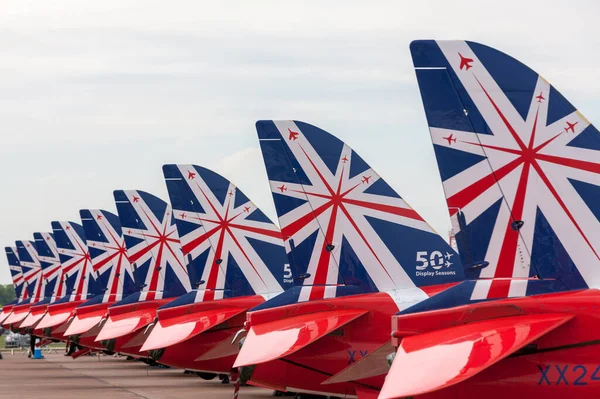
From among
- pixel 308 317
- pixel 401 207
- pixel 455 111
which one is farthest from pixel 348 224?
pixel 455 111

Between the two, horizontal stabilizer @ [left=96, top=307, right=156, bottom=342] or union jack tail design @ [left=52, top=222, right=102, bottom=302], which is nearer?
horizontal stabilizer @ [left=96, top=307, right=156, bottom=342]

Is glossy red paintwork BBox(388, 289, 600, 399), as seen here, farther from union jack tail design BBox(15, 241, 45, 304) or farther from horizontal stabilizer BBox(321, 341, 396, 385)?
union jack tail design BBox(15, 241, 45, 304)

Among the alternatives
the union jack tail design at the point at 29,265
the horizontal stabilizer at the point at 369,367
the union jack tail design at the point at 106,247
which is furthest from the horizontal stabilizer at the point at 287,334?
the union jack tail design at the point at 29,265

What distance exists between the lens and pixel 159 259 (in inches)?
1323

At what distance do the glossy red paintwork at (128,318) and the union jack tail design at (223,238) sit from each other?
11.6 feet

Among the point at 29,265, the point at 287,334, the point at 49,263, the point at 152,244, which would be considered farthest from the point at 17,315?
the point at 287,334

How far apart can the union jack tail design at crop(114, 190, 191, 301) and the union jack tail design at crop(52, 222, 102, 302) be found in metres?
15.2

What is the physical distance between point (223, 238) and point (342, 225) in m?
8.07

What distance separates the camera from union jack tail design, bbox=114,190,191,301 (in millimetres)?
33125

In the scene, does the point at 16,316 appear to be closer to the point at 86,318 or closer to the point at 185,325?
the point at 86,318

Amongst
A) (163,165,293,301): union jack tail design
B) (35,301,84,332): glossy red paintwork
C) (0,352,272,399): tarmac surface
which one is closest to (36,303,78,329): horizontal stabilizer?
(35,301,84,332): glossy red paintwork

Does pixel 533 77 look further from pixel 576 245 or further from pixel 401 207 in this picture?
pixel 401 207

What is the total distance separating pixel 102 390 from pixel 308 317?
1489 cm

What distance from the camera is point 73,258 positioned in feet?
167
